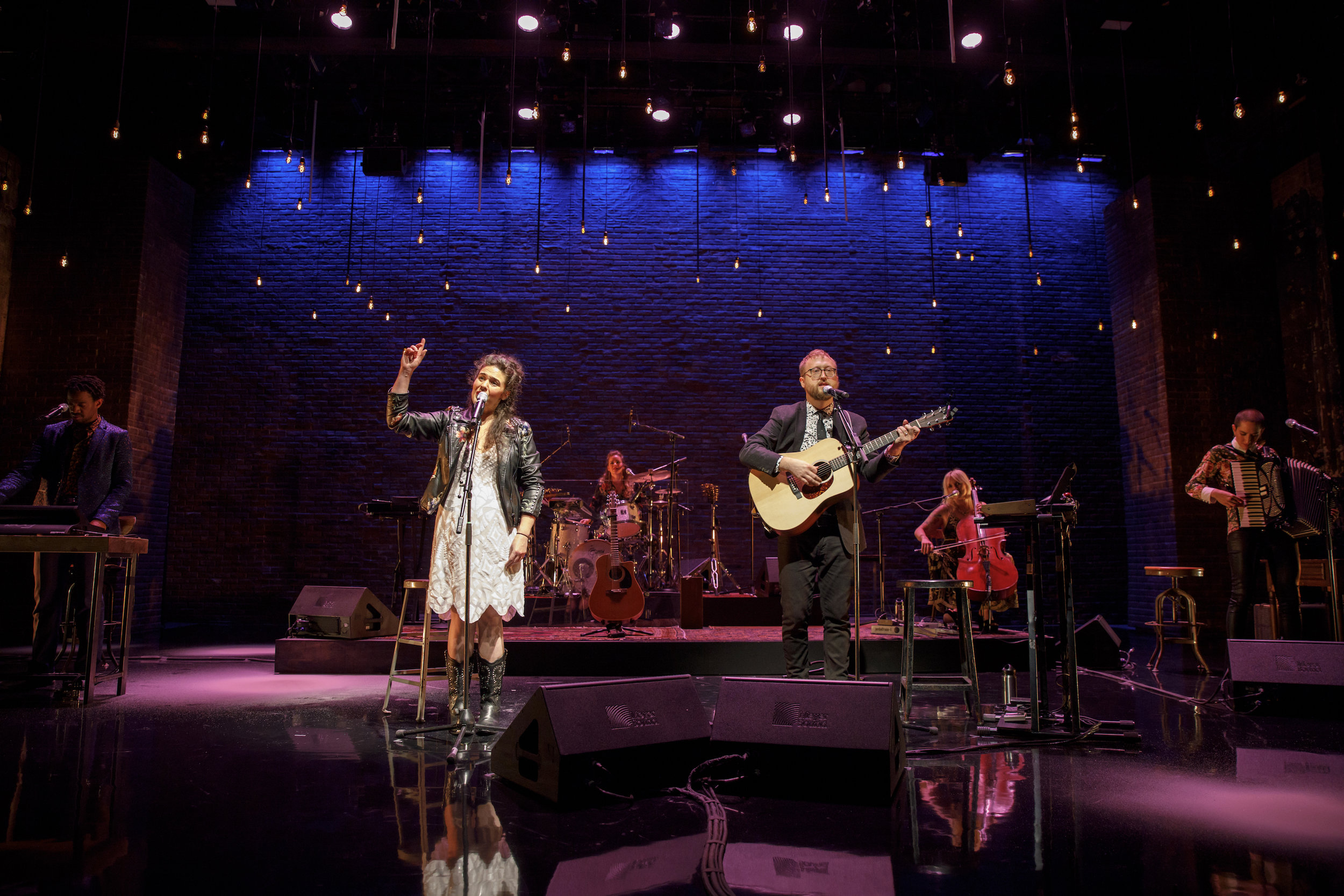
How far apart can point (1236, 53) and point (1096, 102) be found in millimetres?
1308

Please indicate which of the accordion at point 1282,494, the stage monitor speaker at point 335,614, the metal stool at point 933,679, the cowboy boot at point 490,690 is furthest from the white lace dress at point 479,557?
the accordion at point 1282,494

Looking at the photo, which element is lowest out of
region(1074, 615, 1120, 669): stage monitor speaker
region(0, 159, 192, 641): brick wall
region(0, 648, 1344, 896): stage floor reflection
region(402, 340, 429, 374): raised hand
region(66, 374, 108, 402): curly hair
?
region(0, 648, 1344, 896): stage floor reflection

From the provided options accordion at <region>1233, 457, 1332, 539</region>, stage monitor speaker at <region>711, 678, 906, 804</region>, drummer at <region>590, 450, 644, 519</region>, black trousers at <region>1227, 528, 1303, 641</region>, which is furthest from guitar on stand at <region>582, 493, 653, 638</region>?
accordion at <region>1233, 457, 1332, 539</region>

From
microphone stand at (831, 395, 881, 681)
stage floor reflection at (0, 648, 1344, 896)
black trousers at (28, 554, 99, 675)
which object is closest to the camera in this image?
stage floor reflection at (0, 648, 1344, 896)

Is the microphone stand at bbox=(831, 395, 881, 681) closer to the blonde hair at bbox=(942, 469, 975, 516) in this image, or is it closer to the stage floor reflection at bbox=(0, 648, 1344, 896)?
the stage floor reflection at bbox=(0, 648, 1344, 896)

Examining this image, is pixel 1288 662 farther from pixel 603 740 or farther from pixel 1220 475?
pixel 603 740

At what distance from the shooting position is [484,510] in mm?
3730

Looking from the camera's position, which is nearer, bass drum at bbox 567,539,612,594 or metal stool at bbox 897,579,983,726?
metal stool at bbox 897,579,983,726

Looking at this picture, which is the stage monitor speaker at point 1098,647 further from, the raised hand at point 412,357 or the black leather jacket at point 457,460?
the raised hand at point 412,357

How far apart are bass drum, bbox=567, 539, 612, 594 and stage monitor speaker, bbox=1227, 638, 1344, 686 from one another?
4.98 meters

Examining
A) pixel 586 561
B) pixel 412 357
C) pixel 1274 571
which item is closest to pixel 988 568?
pixel 1274 571

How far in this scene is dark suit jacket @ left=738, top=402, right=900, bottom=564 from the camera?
3891 mm

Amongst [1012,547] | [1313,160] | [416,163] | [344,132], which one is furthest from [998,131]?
[344,132]

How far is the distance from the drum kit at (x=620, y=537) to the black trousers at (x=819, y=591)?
11.6ft
